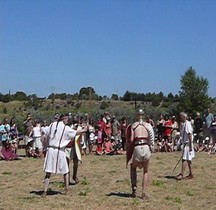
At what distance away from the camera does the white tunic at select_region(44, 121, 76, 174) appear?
1040cm

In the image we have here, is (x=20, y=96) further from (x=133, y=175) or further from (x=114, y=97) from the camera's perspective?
(x=133, y=175)

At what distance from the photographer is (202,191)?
11.6m

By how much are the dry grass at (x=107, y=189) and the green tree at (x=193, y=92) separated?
106 feet

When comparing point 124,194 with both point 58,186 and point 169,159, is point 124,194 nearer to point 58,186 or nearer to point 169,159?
point 58,186

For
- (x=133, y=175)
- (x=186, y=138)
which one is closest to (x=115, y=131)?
(x=186, y=138)

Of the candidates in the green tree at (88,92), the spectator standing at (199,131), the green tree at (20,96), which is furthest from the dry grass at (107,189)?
the green tree at (20,96)

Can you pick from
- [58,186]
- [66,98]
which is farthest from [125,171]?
[66,98]

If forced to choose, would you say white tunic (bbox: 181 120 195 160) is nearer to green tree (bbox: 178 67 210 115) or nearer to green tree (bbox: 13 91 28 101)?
green tree (bbox: 178 67 210 115)

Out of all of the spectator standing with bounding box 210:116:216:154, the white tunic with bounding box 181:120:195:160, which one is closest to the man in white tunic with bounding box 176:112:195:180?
the white tunic with bounding box 181:120:195:160

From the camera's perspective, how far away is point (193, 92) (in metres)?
51.5

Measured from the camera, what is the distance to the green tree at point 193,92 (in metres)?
49.1

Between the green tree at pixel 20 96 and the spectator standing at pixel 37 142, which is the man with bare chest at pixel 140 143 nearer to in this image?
the spectator standing at pixel 37 142

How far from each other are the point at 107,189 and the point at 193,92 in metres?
40.9

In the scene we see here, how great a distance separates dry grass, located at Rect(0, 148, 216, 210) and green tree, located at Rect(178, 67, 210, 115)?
32.3 metres
